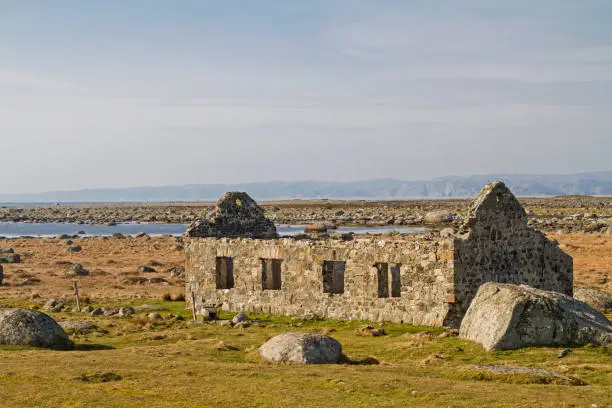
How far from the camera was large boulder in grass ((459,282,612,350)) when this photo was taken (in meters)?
18.9

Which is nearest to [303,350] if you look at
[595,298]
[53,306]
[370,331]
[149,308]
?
[370,331]

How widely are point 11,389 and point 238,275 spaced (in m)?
14.9

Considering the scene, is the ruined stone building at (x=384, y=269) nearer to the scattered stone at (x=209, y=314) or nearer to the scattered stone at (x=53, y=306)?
the scattered stone at (x=209, y=314)

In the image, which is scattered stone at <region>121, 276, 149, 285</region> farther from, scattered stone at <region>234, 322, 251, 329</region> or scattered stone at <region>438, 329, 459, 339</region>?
scattered stone at <region>438, 329, 459, 339</region>

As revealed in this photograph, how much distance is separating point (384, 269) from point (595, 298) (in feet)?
28.1

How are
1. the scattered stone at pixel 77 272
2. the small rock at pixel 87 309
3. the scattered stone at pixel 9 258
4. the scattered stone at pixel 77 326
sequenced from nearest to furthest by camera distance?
the scattered stone at pixel 77 326, the small rock at pixel 87 309, the scattered stone at pixel 77 272, the scattered stone at pixel 9 258

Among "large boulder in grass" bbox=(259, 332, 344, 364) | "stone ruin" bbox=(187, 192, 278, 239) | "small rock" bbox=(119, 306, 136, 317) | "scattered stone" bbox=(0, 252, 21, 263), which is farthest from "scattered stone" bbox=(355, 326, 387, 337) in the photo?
"scattered stone" bbox=(0, 252, 21, 263)

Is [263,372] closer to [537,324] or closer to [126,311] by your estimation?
[537,324]

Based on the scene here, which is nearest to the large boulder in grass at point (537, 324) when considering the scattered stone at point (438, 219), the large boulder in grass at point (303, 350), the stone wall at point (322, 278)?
the stone wall at point (322, 278)

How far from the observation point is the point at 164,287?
40156mm

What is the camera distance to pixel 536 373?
51.2 ft

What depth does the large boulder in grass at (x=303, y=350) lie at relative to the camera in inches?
690

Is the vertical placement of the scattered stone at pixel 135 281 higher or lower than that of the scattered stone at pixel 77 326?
lower

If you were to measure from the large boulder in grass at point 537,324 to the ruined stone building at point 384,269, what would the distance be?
10.9ft
